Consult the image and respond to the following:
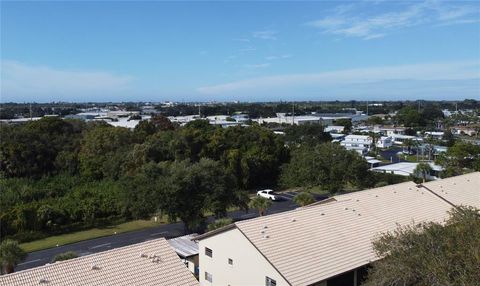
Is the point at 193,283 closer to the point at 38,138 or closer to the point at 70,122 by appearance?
the point at 38,138

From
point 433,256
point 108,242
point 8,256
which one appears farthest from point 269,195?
point 433,256

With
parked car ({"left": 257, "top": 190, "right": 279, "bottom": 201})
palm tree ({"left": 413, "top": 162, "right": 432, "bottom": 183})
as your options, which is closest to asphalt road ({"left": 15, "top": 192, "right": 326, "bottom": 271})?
parked car ({"left": 257, "top": 190, "right": 279, "bottom": 201})

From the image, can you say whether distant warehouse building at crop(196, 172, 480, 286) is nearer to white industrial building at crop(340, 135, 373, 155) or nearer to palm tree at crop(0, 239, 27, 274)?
palm tree at crop(0, 239, 27, 274)

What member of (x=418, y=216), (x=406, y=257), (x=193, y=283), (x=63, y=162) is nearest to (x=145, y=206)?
(x=193, y=283)

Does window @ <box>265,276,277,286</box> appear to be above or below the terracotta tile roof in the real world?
below

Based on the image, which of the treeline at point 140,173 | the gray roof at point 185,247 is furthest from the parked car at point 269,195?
the gray roof at point 185,247

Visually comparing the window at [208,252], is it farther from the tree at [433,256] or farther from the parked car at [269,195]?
the parked car at [269,195]
